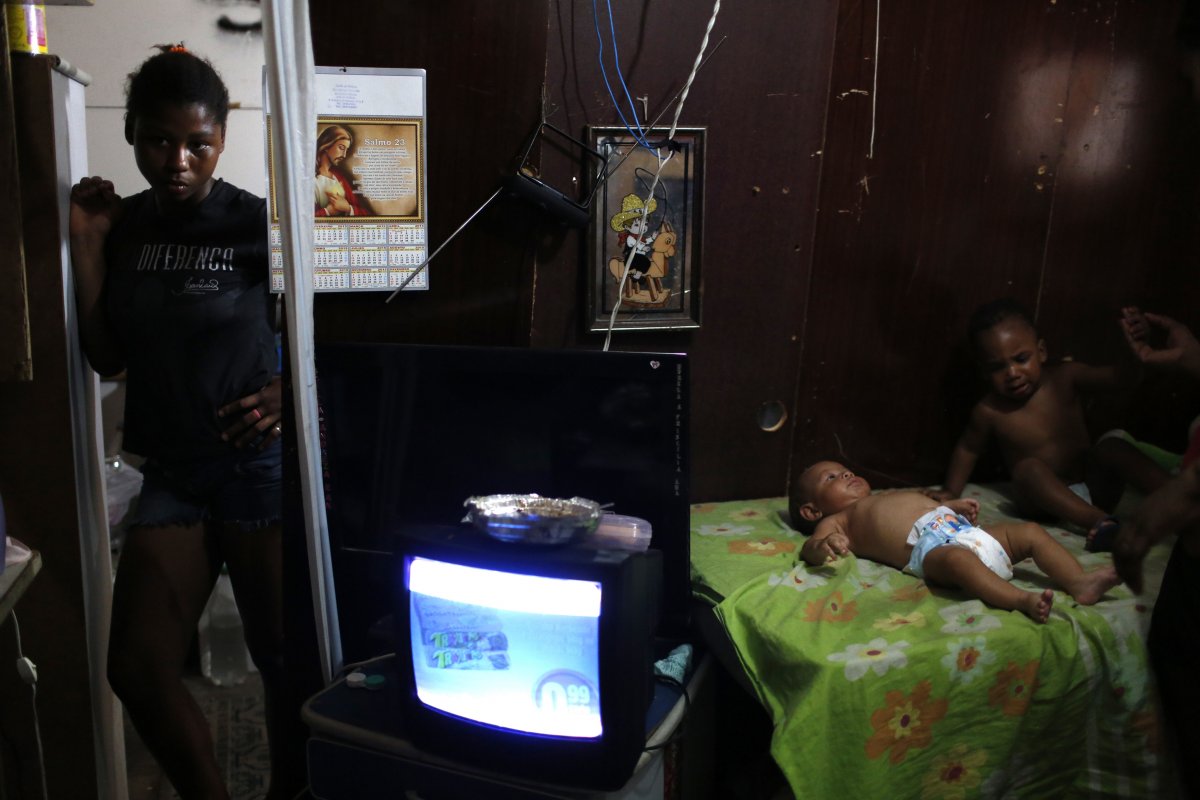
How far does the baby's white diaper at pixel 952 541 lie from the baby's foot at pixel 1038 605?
4.9 inches

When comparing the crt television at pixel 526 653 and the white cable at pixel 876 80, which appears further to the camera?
the white cable at pixel 876 80

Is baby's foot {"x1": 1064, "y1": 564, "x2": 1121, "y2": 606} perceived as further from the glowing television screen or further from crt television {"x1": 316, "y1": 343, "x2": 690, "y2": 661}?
the glowing television screen

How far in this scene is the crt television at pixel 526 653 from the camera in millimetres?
1265

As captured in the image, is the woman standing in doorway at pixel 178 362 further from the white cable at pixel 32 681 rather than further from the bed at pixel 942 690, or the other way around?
the bed at pixel 942 690

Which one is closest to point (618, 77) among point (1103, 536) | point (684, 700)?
point (684, 700)

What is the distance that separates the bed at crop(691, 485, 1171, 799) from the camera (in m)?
1.39

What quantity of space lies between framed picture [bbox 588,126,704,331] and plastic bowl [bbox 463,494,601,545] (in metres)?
0.59

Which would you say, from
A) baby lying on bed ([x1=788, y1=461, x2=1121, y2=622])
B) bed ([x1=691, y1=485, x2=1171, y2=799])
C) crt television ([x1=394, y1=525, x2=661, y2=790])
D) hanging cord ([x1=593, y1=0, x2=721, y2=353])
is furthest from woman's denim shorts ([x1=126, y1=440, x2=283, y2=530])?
baby lying on bed ([x1=788, y1=461, x2=1121, y2=622])

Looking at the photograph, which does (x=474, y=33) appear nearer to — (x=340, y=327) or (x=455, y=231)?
(x=455, y=231)

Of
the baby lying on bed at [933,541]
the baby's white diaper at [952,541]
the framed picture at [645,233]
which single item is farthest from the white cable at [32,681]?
the baby's white diaper at [952,541]

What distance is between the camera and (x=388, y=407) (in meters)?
1.58

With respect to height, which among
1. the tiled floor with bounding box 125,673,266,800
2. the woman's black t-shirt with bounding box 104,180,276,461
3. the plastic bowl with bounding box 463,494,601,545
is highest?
the woman's black t-shirt with bounding box 104,180,276,461

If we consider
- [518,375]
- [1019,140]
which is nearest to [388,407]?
[518,375]

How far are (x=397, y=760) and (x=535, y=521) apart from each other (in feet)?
1.43
